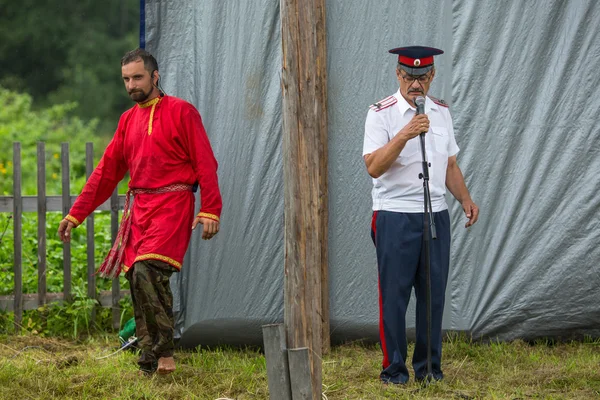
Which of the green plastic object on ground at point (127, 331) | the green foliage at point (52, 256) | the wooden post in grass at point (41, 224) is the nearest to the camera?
the green plastic object on ground at point (127, 331)

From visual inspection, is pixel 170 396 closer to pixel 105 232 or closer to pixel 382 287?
pixel 382 287

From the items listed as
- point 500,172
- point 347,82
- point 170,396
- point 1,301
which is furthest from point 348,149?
point 1,301

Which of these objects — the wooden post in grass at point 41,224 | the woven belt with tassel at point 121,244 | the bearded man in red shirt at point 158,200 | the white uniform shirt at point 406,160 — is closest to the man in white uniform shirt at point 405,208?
the white uniform shirt at point 406,160

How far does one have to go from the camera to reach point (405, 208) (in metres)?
5.20

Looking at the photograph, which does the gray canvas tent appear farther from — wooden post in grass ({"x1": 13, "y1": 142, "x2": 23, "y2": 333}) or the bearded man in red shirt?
wooden post in grass ({"x1": 13, "y1": 142, "x2": 23, "y2": 333})

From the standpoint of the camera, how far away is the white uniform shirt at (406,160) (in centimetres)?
519

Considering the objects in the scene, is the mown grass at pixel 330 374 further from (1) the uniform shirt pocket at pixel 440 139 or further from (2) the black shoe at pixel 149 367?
(1) the uniform shirt pocket at pixel 440 139

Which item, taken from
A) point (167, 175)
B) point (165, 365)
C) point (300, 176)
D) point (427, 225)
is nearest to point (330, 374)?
point (165, 365)

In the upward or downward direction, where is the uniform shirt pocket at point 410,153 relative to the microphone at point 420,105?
downward

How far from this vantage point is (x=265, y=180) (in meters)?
6.27

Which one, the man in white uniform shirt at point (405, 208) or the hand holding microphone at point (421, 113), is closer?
the hand holding microphone at point (421, 113)

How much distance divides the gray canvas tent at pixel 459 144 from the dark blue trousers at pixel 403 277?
965 mm

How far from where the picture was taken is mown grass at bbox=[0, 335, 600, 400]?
5250 millimetres

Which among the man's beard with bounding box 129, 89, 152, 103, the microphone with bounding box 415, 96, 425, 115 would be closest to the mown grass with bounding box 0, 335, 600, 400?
the microphone with bounding box 415, 96, 425, 115
